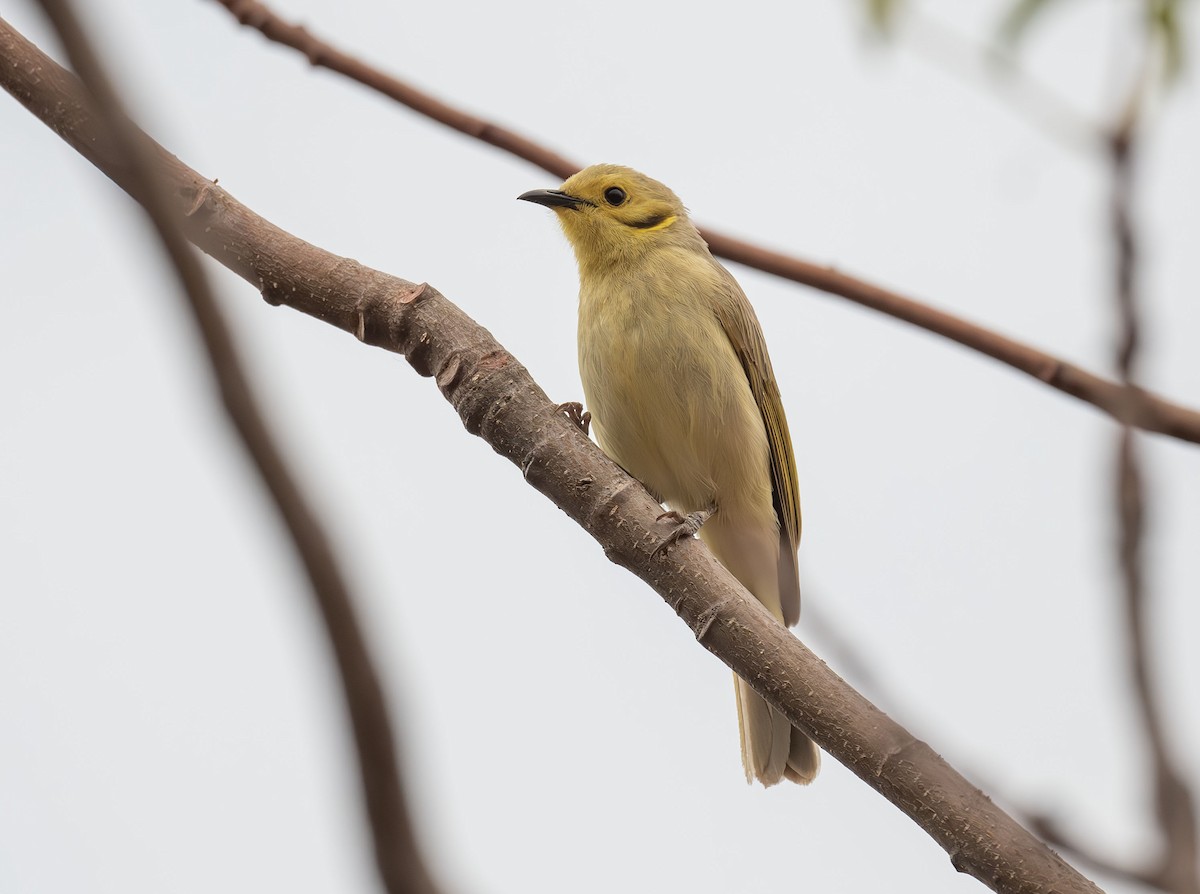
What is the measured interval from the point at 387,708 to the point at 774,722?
14.0ft

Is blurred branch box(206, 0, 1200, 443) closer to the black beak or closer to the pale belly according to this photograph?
the pale belly

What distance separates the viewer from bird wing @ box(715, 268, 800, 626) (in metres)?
5.75

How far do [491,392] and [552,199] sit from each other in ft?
10.0

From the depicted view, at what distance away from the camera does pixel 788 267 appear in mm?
3580

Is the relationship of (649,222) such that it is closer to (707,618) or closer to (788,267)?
(788,267)

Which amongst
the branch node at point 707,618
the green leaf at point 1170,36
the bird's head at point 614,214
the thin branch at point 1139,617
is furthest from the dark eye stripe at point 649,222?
the thin branch at point 1139,617

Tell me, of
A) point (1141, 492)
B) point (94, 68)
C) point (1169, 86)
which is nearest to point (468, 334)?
point (1169, 86)

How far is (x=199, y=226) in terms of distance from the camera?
3.16m

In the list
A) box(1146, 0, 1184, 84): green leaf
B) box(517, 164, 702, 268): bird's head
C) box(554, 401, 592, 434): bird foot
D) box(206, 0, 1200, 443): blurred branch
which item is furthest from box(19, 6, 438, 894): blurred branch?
box(517, 164, 702, 268): bird's head

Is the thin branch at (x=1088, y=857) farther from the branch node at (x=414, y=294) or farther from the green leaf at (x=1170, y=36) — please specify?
the branch node at (x=414, y=294)

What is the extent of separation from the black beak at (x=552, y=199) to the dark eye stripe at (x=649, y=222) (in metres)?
0.24

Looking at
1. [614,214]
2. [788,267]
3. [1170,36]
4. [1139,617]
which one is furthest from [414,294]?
[614,214]

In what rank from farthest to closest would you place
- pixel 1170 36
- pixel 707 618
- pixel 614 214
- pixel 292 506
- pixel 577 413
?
1. pixel 614 214
2. pixel 577 413
3. pixel 707 618
4. pixel 1170 36
5. pixel 292 506

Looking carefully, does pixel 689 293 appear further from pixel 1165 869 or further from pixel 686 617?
pixel 1165 869
